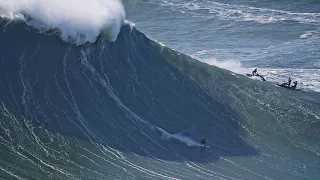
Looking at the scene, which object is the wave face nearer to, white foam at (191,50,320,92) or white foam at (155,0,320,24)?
white foam at (191,50,320,92)

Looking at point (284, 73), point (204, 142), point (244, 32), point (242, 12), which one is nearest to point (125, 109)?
point (204, 142)

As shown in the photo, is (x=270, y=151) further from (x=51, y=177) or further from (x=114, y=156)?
(x=51, y=177)

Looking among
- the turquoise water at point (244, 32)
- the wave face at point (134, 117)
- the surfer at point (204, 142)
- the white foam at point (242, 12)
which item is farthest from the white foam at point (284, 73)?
the white foam at point (242, 12)

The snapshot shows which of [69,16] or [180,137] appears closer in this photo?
[180,137]

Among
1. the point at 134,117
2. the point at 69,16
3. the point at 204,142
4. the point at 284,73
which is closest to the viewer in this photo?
the point at 204,142

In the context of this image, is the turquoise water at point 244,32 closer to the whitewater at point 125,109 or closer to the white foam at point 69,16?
the whitewater at point 125,109

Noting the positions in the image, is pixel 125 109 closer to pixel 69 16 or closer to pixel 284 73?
pixel 69 16
